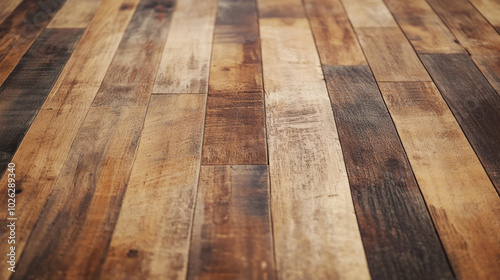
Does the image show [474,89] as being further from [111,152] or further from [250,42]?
[111,152]

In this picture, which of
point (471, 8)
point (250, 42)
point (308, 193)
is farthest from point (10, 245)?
point (471, 8)

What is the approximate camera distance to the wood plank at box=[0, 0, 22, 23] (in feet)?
6.45

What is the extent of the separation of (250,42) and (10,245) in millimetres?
1147

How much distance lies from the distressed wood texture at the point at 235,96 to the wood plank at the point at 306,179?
0.13 ft

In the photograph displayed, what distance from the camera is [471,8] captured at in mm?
2018

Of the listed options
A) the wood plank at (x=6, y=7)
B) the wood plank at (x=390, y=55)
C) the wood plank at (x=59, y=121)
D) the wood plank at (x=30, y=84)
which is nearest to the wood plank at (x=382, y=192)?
the wood plank at (x=390, y=55)

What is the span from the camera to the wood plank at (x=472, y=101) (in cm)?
121

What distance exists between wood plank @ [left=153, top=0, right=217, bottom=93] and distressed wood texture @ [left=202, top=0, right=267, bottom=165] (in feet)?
0.13

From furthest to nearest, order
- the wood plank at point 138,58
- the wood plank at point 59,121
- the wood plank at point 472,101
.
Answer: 1. the wood plank at point 138,58
2. the wood plank at point 472,101
3. the wood plank at point 59,121

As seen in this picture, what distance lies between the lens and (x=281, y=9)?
202 centimetres

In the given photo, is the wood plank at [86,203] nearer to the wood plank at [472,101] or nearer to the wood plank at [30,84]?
the wood plank at [30,84]

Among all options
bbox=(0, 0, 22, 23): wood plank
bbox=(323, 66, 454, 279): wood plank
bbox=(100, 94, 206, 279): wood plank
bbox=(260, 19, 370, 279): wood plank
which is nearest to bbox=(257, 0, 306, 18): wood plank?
bbox=(260, 19, 370, 279): wood plank

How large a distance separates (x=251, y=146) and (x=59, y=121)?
61cm

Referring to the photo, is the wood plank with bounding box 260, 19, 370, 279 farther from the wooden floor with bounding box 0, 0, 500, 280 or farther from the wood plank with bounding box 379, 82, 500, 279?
the wood plank with bounding box 379, 82, 500, 279
